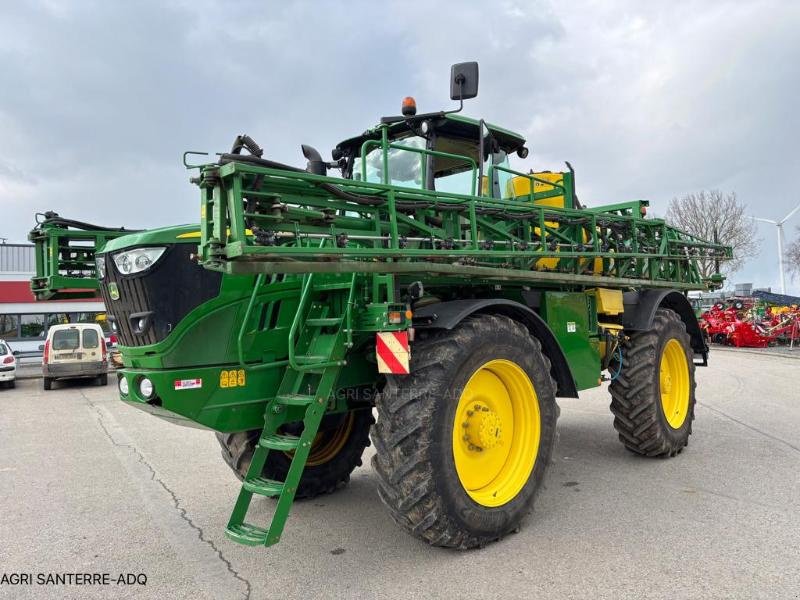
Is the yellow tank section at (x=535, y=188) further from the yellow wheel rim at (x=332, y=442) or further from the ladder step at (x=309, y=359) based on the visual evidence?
the ladder step at (x=309, y=359)

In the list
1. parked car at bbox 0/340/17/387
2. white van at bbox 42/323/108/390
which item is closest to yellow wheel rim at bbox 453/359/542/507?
white van at bbox 42/323/108/390

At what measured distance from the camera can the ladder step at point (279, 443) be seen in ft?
12.4

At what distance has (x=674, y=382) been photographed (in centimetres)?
697

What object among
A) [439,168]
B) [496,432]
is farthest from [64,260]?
[496,432]

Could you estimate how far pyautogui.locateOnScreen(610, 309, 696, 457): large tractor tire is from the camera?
19.9 ft

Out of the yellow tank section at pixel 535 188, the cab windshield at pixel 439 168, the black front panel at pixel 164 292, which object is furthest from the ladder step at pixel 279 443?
the yellow tank section at pixel 535 188

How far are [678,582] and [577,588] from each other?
0.58m

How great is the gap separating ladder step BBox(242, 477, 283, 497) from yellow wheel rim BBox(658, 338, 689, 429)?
4581 mm

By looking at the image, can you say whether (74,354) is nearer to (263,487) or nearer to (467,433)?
(263,487)

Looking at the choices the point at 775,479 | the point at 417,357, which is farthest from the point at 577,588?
the point at 775,479

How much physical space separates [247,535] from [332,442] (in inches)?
75.7

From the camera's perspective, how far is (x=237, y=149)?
3799 mm

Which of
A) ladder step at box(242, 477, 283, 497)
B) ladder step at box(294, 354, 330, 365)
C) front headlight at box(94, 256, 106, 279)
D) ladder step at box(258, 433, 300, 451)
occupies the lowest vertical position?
ladder step at box(242, 477, 283, 497)

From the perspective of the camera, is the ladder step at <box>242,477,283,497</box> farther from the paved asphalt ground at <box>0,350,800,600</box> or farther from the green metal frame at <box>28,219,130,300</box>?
the green metal frame at <box>28,219,130,300</box>
